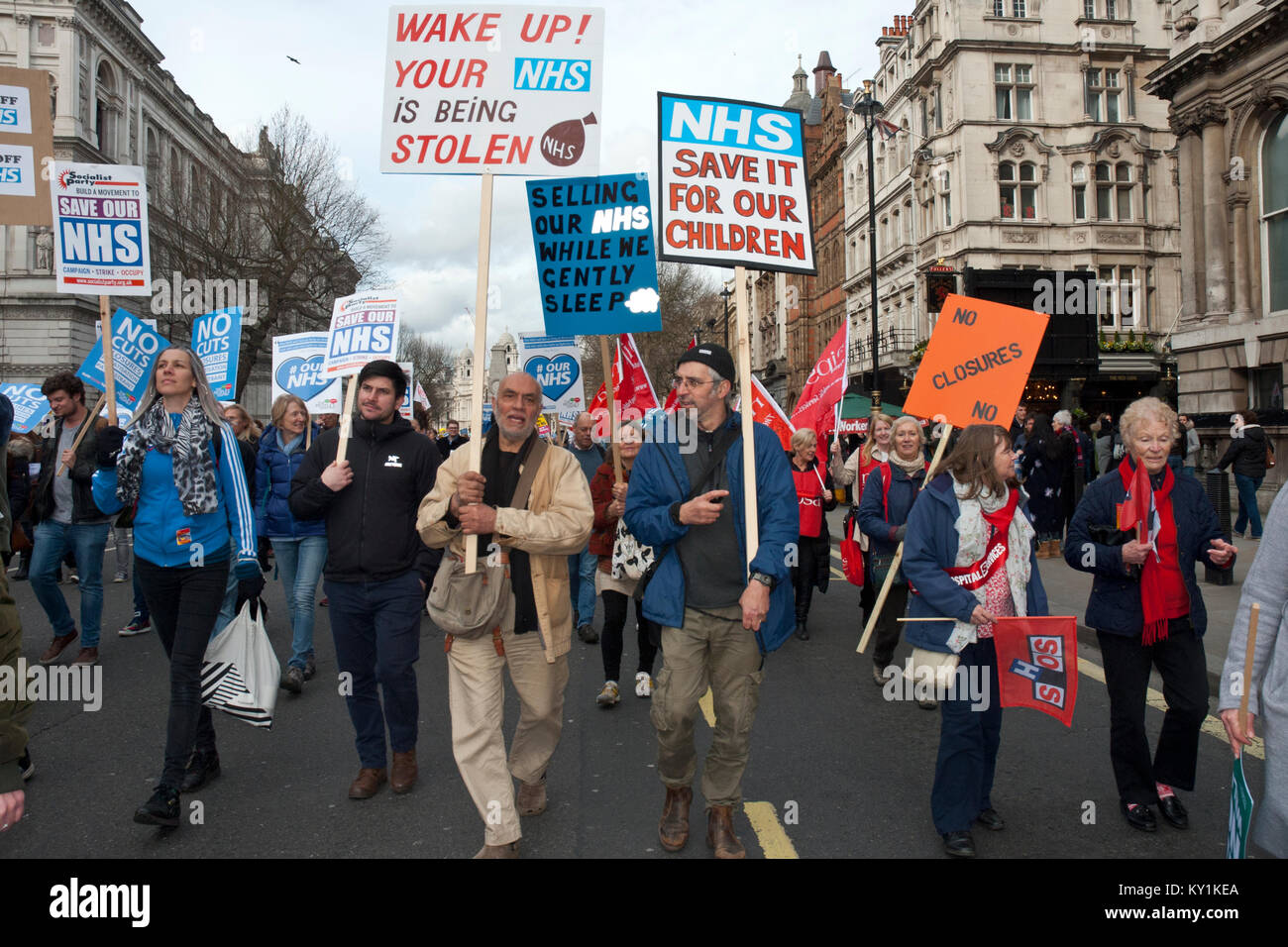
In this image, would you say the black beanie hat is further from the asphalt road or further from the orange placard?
the orange placard

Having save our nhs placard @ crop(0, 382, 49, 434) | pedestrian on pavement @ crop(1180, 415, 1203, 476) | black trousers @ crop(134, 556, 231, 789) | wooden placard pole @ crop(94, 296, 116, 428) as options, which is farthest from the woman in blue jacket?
pedestrian on pavement @ crop(1180, 415, 1203, 476)

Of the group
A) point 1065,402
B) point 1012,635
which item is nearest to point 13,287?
point 1065,402

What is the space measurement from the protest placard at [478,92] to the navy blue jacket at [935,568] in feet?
7.66

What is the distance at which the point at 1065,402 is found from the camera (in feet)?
71.5

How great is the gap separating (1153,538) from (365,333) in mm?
4618

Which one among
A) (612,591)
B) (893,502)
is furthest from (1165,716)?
(612,591)

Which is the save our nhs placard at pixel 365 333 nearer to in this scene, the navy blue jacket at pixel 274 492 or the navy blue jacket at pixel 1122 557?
the navy blue jacket at pixel 274 492

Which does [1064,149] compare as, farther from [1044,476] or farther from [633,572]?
[633,572]

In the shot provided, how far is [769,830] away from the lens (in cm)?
412

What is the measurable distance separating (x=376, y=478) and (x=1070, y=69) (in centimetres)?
3895

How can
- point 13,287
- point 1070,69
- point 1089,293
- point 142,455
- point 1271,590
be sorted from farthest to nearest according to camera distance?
point 13,287
point 1070,69
point 1089,293
point 142,455
point 1271,590

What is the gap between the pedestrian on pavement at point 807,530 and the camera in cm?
857

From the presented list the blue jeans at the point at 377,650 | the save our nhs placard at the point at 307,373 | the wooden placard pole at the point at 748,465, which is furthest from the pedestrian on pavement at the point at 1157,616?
the save our nhs placard at the point at 307,373

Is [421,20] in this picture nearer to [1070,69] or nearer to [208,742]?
[208,742]
